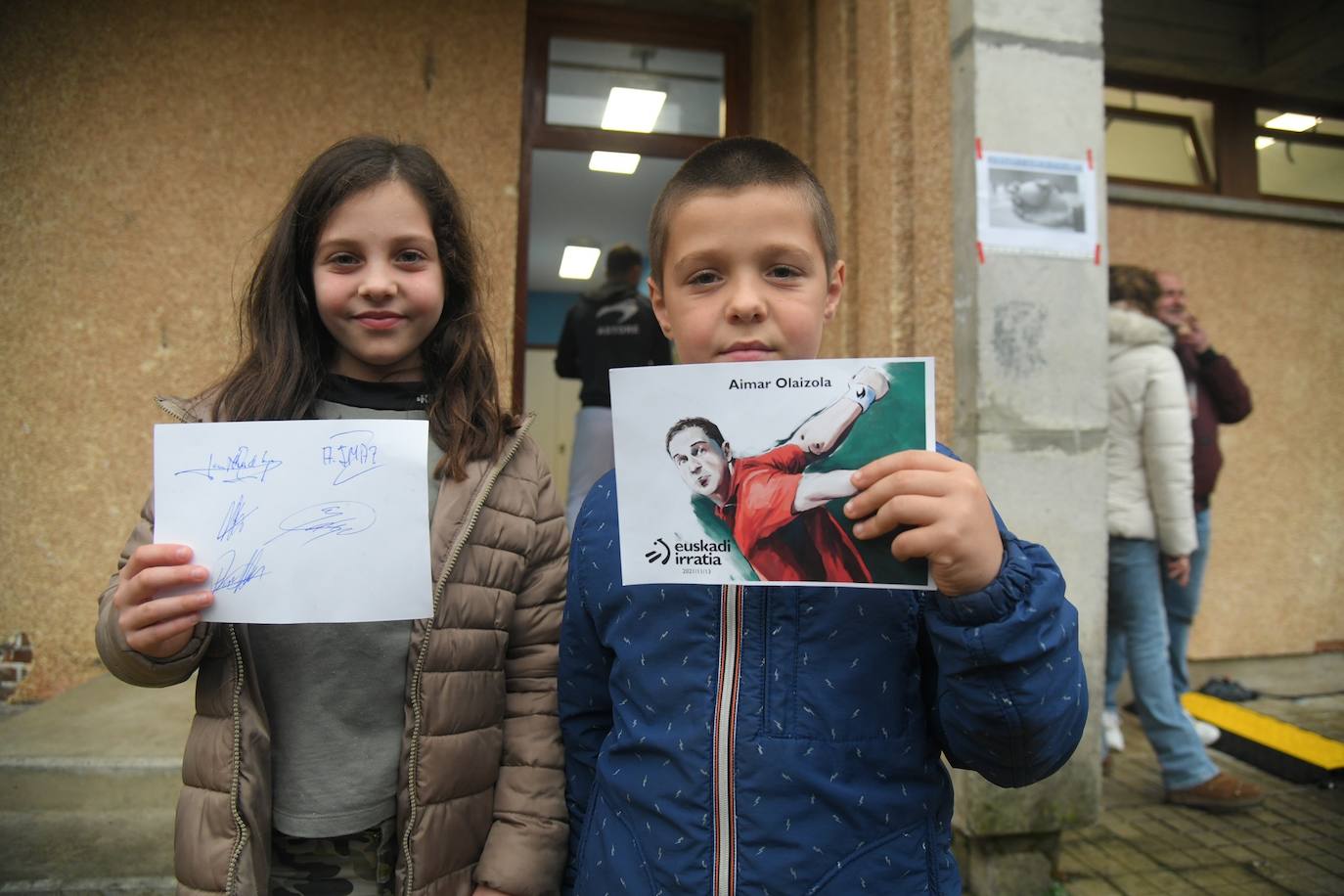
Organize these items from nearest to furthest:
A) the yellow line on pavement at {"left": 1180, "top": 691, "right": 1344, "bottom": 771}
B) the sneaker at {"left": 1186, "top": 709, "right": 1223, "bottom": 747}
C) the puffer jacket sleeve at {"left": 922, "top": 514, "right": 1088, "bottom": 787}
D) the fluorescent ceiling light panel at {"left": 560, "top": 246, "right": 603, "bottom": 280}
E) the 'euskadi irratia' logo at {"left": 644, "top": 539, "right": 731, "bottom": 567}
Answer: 1. the puffer jacket sleeve at {"left": 922, "top": 514, "right": 1088, "bottom": 787}
2. the 'euskadi irratia' logo at {"left": 644, "top": 539, "right": 731, "bottom": 567}
3. the yellow line on pavement at {"left": 1180, "top": 691, "right": 1344, "bottom": 771}
4. the sneaker at {"left": 1186, "top": 709, "right": 1223, "bottom": 747}
5. the fluorescent ceiling light panel at {"left": 560, "top": 246, "right": 603, "bottom": 280}

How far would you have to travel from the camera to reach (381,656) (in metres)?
1.25

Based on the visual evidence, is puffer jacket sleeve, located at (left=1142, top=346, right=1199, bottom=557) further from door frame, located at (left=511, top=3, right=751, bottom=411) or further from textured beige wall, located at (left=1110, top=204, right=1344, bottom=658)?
door frame, located at (left=511, top=3, right=751, bottom=411)

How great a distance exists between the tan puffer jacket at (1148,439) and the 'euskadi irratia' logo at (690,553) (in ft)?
9.30

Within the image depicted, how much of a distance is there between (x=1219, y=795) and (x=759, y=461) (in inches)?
129

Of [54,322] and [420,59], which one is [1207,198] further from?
[54,322]

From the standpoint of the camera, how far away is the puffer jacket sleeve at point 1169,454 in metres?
3.25

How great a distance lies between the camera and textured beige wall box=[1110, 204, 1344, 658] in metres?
4.97

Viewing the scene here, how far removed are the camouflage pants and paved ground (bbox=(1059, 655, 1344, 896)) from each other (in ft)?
7.50

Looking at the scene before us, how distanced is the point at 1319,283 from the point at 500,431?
5.90m

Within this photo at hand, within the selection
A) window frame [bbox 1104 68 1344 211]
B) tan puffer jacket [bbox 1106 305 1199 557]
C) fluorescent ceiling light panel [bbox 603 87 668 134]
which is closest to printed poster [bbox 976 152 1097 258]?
tan puffer jacket [bbox 1106 305 1199 557]
